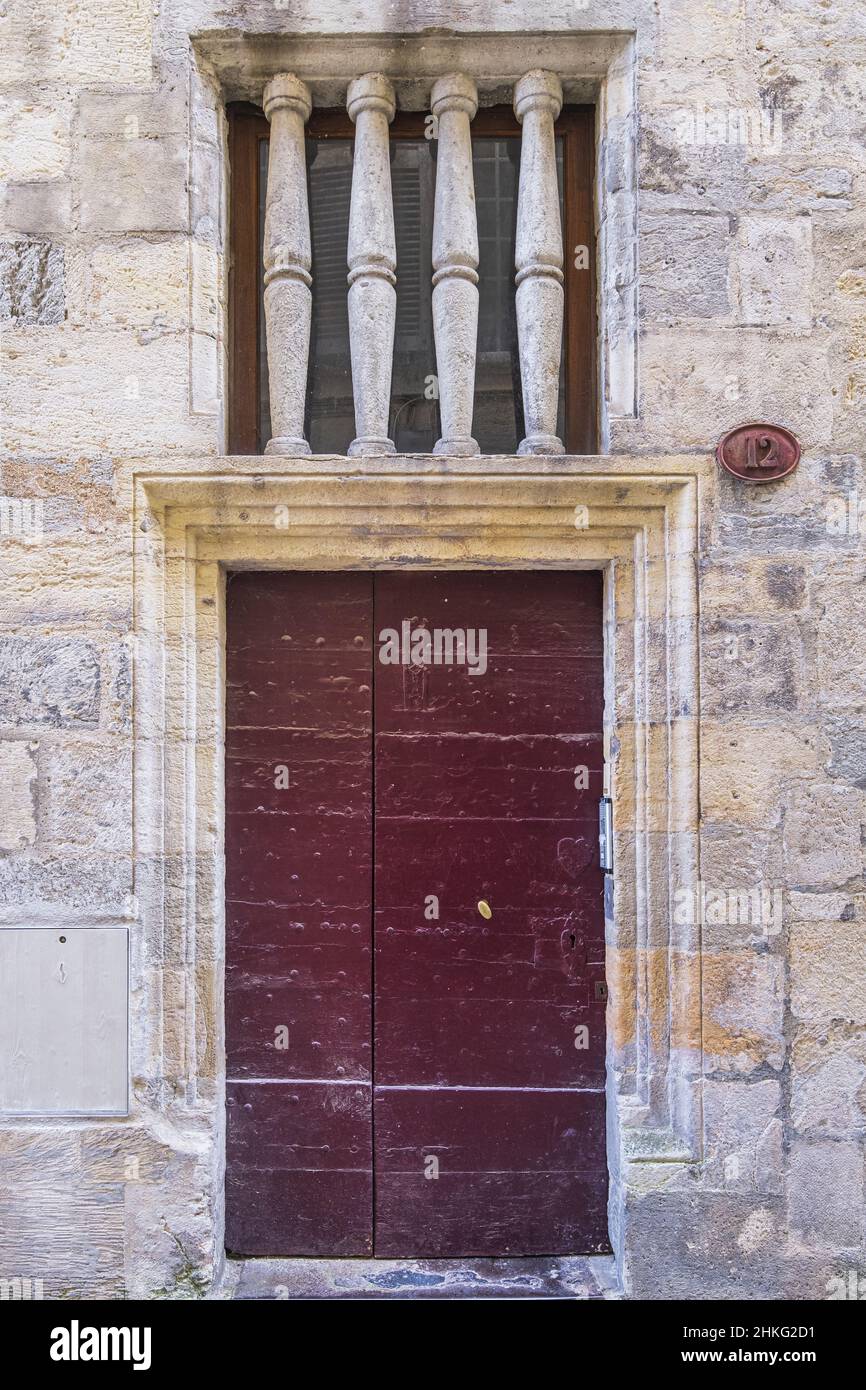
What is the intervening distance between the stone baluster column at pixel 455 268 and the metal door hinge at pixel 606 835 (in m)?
1.04

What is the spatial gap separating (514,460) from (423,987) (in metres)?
1.47

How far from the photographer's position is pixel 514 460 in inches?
93.7

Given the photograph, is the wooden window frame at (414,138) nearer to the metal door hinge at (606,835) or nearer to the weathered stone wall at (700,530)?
the weathered stone wall at (700,530)

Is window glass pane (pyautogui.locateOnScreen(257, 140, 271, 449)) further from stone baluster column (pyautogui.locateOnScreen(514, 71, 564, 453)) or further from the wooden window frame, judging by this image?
stone baluster column (pyautogui.locateOnScreen(514, 71, 564, 453))

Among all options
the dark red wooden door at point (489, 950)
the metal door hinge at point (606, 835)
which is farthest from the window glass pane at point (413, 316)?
the metal door hinge at point (606, 835)

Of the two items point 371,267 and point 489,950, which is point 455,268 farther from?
point 489,950

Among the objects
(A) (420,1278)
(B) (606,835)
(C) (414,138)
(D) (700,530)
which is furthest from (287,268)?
(A) (420,1278)

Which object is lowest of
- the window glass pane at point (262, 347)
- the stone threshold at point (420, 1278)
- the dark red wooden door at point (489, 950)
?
the stone threshold at point (420, 1278)

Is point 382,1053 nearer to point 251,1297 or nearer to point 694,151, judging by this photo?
point 251,1297

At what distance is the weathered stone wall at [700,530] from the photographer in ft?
7.66

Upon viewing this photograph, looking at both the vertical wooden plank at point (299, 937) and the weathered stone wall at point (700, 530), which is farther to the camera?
the vertical wooden plank at point (299, 937)

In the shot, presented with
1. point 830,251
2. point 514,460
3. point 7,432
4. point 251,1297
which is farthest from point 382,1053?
point 830,251

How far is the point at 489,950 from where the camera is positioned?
254 centimetres

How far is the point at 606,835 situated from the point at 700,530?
2.81ft
